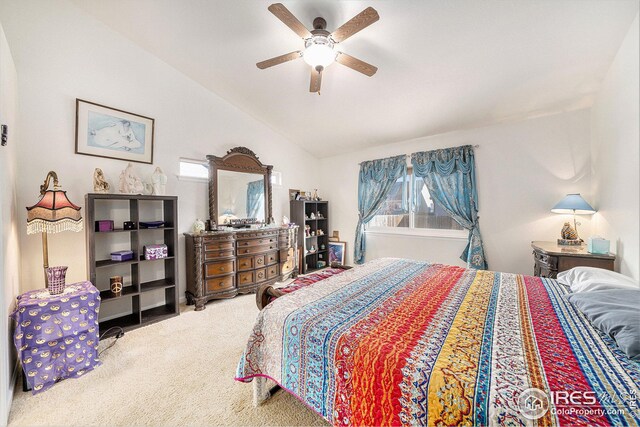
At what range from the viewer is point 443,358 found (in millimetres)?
957

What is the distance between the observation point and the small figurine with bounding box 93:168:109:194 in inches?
93.7

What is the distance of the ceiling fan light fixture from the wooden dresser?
230cm

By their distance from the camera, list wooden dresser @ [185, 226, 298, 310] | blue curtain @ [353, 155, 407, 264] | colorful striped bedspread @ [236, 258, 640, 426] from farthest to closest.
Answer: blue curtain @ [353, 155, 407, 264]
wooden dresser @ [185, 226, 298, 310]
colorful striped bedspread @ [236, 258, 640, 426]

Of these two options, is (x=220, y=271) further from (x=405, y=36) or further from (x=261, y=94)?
(x=405, y=36)

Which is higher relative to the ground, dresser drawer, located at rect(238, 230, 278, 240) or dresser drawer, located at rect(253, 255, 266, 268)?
dresser drawer, located at rect(238, 230, 278, 240)

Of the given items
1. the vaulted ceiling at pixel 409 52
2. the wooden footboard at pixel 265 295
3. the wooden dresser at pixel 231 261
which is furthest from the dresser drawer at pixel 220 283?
the vaulted ceiling at pixel 409 52

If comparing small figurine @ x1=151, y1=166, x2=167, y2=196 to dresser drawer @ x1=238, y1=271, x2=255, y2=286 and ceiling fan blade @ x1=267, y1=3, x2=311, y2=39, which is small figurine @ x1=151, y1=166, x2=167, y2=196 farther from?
ceiling fan blade @ x1=267, y1=3, x2=311, y2=39

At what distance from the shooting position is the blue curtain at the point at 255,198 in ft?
12.7

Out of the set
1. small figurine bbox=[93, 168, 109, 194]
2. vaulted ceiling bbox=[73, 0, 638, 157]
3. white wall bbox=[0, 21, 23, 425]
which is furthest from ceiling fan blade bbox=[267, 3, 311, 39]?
small figurine bbox=[93, 168, 109, 194]

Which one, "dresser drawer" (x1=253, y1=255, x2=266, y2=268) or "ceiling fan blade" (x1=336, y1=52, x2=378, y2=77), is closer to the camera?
"ceiling fan blade" (x1=336, y1=52, x2=378, y2=77)

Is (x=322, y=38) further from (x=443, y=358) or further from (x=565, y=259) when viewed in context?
(x=565, y=259)

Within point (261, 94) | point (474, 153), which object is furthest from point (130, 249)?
point (474, 153)

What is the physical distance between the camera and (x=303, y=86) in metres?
3.04

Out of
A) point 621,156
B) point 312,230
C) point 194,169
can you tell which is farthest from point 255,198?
point 621,156
